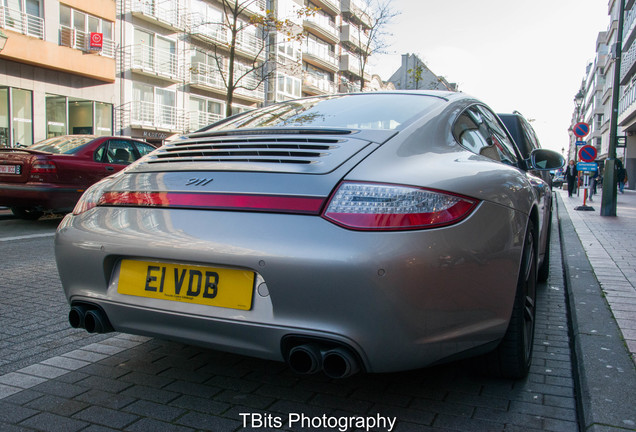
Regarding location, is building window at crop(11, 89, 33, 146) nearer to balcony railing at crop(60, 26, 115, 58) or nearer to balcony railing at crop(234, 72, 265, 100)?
balcony railing at crop(60, 26, 115, 58)

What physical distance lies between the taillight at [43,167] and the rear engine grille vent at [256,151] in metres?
6.73

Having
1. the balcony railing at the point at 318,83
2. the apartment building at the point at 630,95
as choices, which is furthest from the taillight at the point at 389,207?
the balcony railing at the point at 318,83

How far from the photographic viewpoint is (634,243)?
25.3 ft

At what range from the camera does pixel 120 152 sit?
9.95 m

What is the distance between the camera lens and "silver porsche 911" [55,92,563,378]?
6.25 ft

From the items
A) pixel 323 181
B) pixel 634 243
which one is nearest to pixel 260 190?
pixel 323 181

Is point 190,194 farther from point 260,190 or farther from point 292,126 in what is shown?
point 292,126

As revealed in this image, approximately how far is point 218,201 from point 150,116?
28252mm

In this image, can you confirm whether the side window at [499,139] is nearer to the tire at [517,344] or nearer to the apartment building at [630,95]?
the tire at [517,344]

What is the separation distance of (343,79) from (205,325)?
177ft

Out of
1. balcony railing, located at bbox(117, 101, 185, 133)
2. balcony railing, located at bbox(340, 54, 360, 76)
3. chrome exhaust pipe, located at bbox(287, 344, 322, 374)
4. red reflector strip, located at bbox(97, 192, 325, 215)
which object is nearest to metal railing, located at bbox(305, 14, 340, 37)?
balcony railing, located at bbox(340, 54, 360, 76)

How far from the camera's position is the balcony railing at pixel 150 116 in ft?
88.5

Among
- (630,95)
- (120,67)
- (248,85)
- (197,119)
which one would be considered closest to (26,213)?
(120,67)

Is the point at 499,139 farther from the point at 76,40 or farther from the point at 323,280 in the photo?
the point at 76,40
